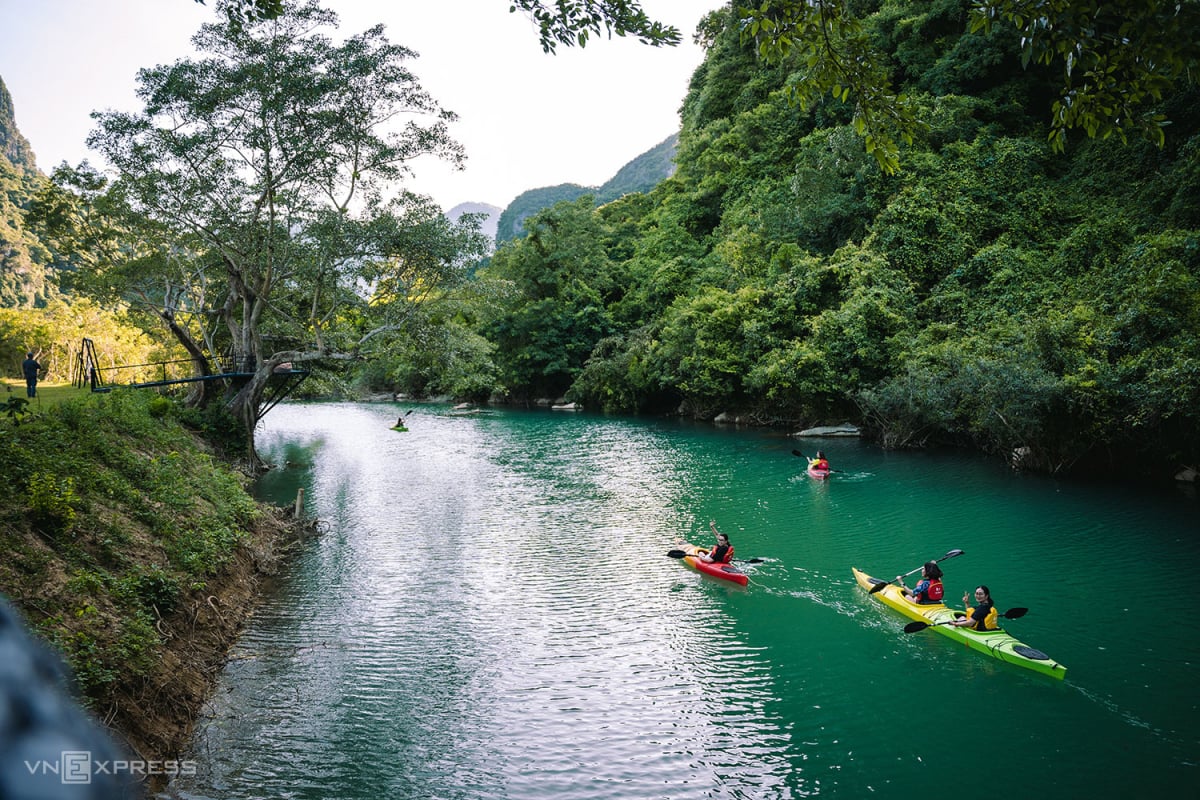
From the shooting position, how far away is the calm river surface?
7.84m

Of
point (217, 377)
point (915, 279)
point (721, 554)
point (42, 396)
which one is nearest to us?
point (721, 554)

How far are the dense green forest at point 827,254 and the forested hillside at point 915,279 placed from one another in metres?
0.14

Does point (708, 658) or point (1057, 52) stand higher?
point (1057, 52)

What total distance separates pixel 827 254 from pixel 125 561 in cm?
3826

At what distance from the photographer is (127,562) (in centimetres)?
898

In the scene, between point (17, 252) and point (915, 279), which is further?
point (17, 252)

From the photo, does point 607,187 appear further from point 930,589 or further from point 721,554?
point 930,589

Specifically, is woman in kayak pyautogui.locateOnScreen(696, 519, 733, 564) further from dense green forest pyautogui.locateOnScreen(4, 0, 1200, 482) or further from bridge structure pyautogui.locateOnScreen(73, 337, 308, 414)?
bridge structure pyautogui.locateOnScreen(73, 337, 308, 414)

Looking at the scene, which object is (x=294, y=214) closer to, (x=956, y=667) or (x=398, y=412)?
(x=956, y=667)

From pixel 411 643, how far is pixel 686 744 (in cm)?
501

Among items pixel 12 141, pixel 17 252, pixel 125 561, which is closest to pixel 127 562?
pixel 125 561

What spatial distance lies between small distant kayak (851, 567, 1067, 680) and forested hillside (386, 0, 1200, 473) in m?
7.60

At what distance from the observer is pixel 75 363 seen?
43.0m

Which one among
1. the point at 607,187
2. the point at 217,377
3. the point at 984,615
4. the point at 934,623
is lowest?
the point at 934,623
